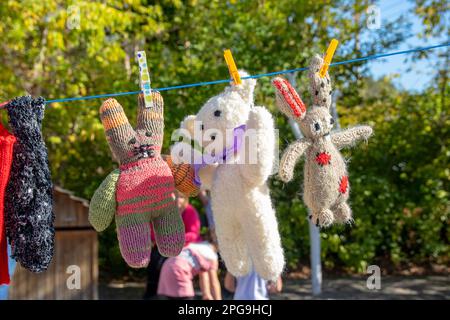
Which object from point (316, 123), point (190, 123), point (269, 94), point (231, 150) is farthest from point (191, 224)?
point (316, 123)

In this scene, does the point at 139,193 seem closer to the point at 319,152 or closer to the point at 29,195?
the point at 29,195

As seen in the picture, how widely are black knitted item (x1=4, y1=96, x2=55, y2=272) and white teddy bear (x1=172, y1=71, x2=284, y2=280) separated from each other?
543mm

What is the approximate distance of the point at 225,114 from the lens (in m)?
1.97

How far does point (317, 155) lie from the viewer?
1954mm

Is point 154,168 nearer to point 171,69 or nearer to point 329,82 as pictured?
point 329,82

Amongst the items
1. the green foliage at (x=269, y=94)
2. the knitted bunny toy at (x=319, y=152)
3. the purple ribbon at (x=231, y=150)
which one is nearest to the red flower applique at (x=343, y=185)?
the knitted bunny toy at (x=319, y=152)

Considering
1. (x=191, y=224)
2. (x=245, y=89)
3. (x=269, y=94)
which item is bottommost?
(x=191, y=224)

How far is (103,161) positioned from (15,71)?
4.23 ft

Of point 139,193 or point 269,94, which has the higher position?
point 269,94

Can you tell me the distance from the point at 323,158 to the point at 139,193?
0.63 metres

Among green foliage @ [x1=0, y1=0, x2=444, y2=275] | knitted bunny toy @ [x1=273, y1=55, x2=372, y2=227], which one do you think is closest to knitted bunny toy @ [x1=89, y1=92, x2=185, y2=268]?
knitted bunny toy @ [x1=273, y1=55, x2=372, y2=227]

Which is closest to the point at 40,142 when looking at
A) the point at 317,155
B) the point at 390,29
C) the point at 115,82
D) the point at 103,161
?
the point at 317,155

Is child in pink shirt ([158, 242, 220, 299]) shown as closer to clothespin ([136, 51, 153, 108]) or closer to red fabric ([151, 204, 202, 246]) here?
red fabric ([151, 204, 202, 246])

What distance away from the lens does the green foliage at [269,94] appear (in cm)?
457
